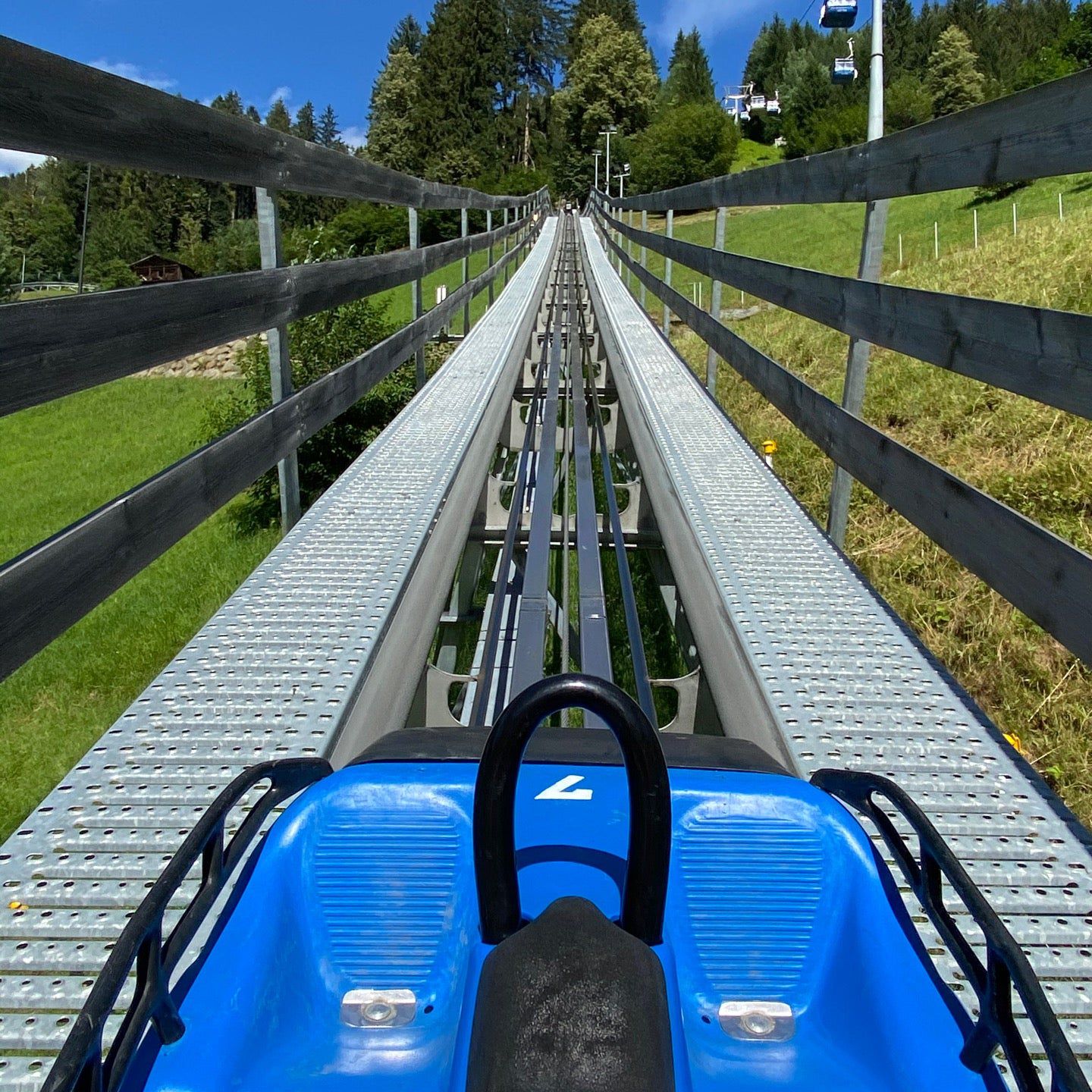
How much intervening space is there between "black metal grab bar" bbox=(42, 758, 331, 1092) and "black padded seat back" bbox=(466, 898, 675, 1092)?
0.32m

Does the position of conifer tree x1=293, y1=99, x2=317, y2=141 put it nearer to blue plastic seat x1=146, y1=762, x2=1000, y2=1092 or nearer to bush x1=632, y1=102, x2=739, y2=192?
bush x1=632, y1=102, x2=739, y2=192

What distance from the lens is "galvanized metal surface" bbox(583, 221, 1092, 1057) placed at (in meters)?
1.47

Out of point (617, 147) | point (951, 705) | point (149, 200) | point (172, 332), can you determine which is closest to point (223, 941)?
point (172, 332)

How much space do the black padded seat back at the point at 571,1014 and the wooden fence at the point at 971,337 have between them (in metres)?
1.03

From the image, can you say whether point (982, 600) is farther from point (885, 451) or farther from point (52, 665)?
point (52, 665)

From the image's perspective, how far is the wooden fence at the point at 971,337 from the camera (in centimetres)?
174

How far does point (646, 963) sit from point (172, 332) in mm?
1541

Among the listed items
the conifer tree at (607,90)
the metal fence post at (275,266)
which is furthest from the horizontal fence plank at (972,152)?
the conifer tree at (607,90)

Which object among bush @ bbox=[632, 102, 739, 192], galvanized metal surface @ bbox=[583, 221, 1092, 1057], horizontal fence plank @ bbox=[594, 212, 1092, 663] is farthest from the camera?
bush @ bbox=[632, 102, 739, 192]

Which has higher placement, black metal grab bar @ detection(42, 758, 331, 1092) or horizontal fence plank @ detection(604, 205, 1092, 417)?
horizontal fence plank @ detection(604, 205, 1092, 417)

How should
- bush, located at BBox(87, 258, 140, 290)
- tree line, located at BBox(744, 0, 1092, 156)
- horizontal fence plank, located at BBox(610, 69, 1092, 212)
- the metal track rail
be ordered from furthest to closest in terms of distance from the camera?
tree line, located at BBox(744, 0, 1092, 156) < bush, located at BBox(87, 258, 140, 290) < the metal track rail < horizontal fence plank, located at BBox(610, 69, 1092, 212)

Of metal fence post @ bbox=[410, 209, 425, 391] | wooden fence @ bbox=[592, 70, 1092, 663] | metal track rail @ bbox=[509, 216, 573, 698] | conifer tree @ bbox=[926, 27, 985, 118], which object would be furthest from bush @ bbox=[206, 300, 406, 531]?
conifer tree @ bbox=[926, 27, 985, 118]

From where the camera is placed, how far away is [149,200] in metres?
50.7

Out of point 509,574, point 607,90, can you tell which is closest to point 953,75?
point 607,90
